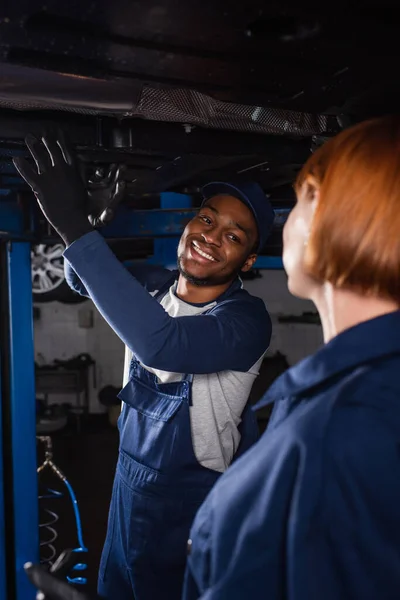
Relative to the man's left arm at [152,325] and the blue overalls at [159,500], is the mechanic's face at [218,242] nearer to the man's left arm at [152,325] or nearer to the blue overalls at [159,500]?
the man's left arm at [152,325]

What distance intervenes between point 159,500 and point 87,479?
3.20 metres

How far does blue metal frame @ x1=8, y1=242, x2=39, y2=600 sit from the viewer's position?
75.7 inches

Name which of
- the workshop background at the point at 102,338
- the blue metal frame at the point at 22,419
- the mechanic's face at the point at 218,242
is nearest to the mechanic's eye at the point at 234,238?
the mechanic's face at the point at 218,242

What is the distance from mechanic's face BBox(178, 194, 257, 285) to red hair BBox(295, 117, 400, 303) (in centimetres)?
90

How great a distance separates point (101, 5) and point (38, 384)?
221 inches

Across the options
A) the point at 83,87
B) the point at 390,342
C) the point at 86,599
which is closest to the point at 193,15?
the point at 83,87

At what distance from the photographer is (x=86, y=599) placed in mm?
752

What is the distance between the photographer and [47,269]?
17.6 feet

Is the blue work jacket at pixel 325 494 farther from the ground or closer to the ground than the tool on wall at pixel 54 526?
farther from the ground

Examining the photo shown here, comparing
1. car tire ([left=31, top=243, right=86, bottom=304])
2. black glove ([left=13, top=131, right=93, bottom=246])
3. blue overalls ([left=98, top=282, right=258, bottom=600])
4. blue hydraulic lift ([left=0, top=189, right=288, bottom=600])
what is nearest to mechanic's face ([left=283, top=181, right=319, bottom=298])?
black glove ([left=13, top=131, right=93, bottom=246])

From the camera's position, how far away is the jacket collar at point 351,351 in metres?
0.59

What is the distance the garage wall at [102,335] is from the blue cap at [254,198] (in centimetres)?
505

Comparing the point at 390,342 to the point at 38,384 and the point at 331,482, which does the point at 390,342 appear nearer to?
the point at 331,482

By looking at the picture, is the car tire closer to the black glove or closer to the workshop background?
the workshop background
